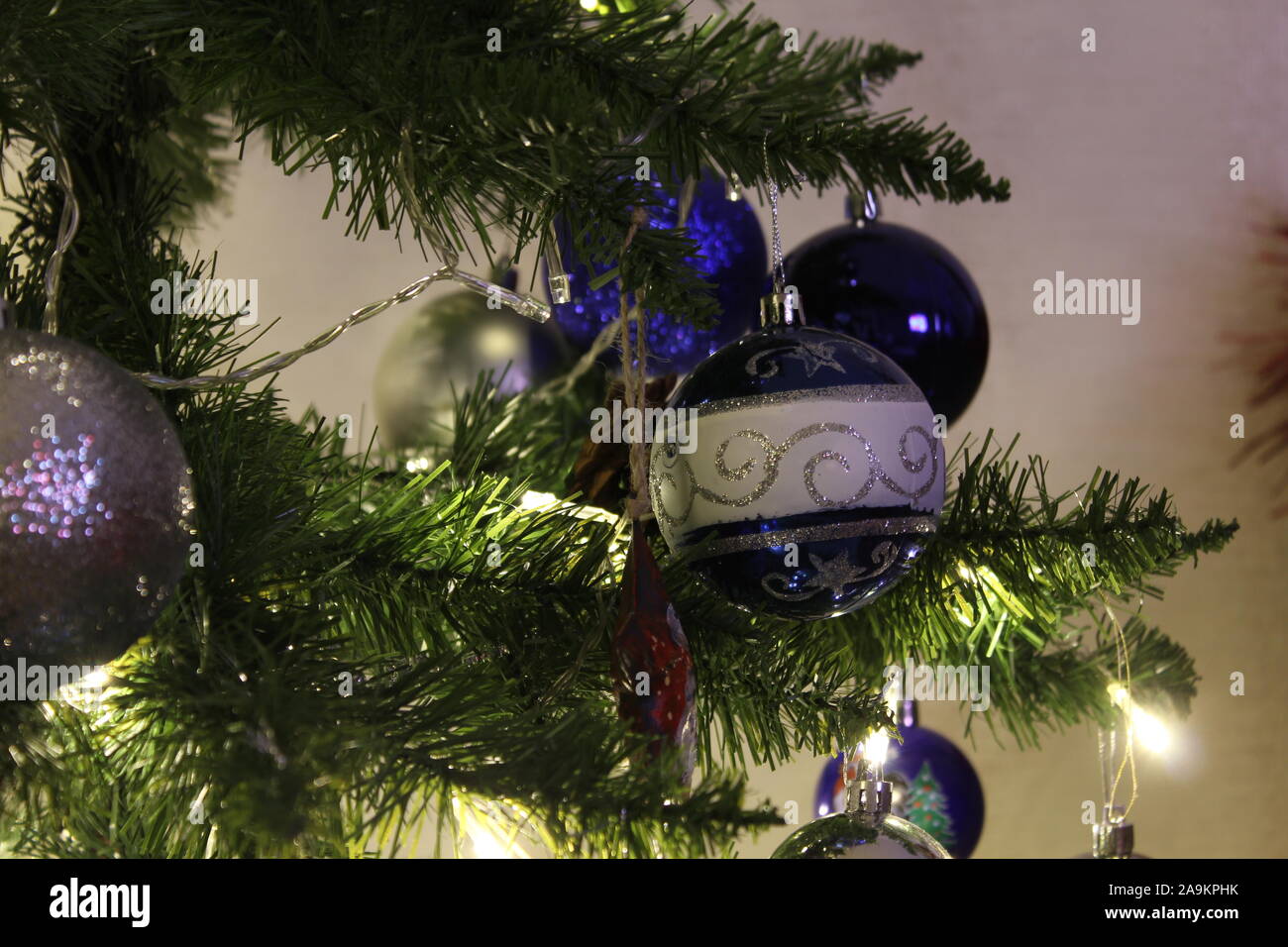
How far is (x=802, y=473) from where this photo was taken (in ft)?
1.35

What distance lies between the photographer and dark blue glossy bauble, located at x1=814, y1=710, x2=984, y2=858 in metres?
0.75

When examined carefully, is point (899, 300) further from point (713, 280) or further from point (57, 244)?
point (57, 244)

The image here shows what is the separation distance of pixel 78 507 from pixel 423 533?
0.49ft

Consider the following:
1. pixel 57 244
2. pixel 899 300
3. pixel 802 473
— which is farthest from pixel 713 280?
pixel 57 244

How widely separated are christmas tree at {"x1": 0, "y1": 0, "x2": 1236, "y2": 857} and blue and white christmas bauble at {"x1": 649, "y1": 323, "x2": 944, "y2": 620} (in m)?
→ 0.02

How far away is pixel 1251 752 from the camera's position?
50.8 inches

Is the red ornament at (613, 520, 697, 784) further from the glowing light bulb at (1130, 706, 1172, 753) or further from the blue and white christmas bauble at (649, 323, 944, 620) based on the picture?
the glowing light bulb at (1130, 706, 1172, 753)

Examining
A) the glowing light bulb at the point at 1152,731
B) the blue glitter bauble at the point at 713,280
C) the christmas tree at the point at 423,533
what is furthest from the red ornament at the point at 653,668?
the glowing light bulb at the point at 1152,731

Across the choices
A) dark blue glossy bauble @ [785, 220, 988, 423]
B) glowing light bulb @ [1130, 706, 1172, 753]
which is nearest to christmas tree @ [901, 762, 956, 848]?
glowing light bulb @ [1130, 706, 1172, 753]

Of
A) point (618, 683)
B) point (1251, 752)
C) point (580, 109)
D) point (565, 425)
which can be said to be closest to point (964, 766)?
point (565, 425)

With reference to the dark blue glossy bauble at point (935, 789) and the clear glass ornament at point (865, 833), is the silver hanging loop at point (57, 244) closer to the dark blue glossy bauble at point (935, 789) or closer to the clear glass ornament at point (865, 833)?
the clear glass ornament at point (865, 833)

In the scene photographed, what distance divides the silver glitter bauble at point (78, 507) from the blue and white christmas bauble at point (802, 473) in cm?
18
